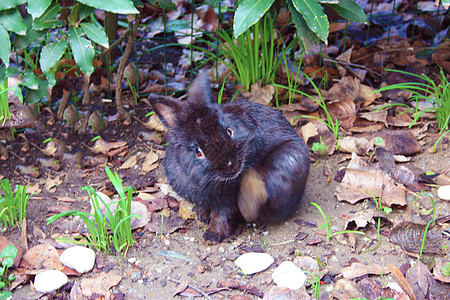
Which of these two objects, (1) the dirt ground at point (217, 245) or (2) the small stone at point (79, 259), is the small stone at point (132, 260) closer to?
(1) the dirt ground at point (217, 245)

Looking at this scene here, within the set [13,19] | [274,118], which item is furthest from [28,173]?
[274,118]

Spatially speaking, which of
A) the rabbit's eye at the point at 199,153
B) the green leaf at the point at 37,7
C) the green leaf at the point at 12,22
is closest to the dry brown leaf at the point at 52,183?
the green leaf at the point at 12,22

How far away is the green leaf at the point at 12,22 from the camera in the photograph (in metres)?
2.91

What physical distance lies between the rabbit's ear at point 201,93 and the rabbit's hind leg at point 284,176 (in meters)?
0.50

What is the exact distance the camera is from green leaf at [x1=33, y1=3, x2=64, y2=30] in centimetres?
301

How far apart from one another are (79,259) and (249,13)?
1725 millimetres

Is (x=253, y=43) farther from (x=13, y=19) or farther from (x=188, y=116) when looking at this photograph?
(x=13, y=19)

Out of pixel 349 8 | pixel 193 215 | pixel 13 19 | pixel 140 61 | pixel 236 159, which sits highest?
pixel 13 19

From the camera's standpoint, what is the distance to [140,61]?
506 cm

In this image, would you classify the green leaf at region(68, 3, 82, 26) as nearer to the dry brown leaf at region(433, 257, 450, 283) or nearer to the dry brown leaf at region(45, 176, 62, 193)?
the dry brown leaf at region(45, 176, 62, 193)

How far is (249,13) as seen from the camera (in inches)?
106

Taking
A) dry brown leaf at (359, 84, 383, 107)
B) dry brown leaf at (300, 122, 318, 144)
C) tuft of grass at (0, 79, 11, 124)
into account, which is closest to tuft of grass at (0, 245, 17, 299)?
tuft of grass at (0, 79, 11, 124)

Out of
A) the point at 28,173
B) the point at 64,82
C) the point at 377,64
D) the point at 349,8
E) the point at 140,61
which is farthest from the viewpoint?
the point at 140,61

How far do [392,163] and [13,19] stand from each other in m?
2.71
